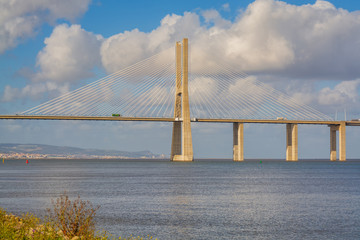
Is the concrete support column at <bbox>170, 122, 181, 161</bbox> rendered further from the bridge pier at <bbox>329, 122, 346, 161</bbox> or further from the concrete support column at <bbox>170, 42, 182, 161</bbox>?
the bridge pier at <bbox>329, 122, 346, 161</bbox>

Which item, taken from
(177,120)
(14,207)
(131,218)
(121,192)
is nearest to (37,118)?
(177,120)

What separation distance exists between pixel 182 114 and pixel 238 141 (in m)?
24.5

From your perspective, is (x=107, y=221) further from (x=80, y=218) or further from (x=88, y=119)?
(x=88, y=119)

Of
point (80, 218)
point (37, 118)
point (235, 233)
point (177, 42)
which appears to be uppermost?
point (177, 42)

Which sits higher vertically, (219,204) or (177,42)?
(177,42)

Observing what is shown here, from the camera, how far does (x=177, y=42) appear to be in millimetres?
107938

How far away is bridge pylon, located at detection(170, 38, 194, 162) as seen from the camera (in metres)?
99.5

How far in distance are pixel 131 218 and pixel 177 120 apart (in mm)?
77607

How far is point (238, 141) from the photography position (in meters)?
121

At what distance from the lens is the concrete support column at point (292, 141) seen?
4911 inches

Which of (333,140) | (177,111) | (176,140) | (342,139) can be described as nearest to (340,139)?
(342,139)

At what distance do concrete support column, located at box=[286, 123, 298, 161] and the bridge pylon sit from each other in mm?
30776

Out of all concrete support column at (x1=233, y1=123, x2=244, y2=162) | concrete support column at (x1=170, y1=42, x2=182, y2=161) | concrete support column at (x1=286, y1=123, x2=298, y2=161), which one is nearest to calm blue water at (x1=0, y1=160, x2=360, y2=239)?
concrete support column at (x1=170, y1=42, x2=182, y2=161)

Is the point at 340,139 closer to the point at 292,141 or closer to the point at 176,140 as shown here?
the point at 292,141
